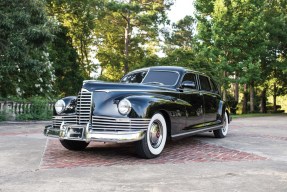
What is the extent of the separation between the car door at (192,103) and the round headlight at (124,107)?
6.02 ft

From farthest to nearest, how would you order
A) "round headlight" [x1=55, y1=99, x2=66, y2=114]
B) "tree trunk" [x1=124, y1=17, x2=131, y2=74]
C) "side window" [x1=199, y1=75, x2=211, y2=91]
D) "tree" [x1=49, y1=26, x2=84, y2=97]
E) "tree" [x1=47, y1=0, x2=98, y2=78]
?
"tree trunk" [x1=124, y1=17, x2=131, y2=74]
"tree" [x1=47, y1=0, x2=98, y2=78]
"tree" [x1=49, y1=26, x2=84, y2=97]
"side window" [x1=199, y1=75, x2=211, y2=91]
"round headlight" [x1=55, y1=99, x2=66, y2=114]

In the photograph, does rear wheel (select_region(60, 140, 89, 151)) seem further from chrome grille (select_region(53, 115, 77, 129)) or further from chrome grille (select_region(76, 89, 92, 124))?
chrome grille (select_region(76, 89, 92, 124))

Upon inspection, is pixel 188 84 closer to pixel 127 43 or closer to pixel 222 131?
pixel 222 131

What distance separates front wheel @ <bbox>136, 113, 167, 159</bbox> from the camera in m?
6.20

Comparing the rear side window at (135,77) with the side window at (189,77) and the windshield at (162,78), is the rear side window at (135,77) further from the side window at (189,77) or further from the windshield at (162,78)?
the side window at (189,77)

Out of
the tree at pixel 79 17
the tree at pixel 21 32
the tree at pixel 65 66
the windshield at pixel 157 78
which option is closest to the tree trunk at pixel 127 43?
the tree at pixel 79 17

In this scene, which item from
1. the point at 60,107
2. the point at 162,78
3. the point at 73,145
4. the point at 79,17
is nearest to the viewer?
the point at 60,107

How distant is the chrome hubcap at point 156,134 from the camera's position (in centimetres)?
645

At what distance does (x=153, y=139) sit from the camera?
651cm

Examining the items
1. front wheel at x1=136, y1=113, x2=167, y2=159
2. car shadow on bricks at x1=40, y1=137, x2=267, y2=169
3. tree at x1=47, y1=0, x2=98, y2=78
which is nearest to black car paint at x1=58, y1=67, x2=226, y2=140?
front wheel at x1=136, y1=113, x2=167, y2=159

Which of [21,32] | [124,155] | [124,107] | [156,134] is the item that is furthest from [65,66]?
[124,107]

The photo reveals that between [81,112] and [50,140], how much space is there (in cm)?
316

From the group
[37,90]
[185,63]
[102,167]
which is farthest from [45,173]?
[185,63]

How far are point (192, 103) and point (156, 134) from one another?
5.50 ft
